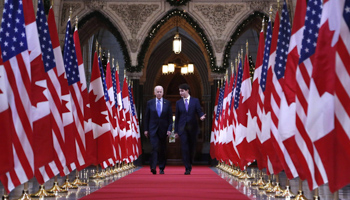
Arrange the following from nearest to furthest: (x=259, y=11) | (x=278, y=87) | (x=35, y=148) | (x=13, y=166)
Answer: (x=13, y=166) → (x=35, y=148) → (x=278, y=87) → (x=259, y=11)

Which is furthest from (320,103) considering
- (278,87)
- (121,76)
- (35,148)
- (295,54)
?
(121,76)

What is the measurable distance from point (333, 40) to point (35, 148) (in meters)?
3.94

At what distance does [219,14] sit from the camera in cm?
2325

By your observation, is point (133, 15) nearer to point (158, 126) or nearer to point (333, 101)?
point (158, 126)

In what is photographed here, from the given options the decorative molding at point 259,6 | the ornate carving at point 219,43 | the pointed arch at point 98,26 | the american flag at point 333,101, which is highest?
the decorative molding at point 259,6

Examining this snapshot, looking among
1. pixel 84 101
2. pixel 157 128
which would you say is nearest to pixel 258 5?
pixel 157 128

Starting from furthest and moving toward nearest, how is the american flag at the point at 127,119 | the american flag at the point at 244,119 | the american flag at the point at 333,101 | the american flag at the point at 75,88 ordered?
the american flag at the point at 127,119 → the american flag at the point at 244,119 → the american flag at the point at 75,88 → the american flag at the point at 333,101

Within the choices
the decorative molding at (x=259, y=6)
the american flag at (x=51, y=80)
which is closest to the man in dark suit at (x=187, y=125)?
the american flag at (x=51, y=80)

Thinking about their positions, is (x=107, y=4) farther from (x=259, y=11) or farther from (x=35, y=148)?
(x=35, y=148)

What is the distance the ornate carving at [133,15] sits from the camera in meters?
23.2

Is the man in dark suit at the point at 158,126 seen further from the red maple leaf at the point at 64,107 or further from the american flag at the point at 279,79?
the american flag at the point at 279,79

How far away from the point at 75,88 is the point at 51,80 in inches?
71.4

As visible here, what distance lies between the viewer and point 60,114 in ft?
28.5

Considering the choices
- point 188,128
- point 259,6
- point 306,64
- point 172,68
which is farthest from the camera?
point 172,68
